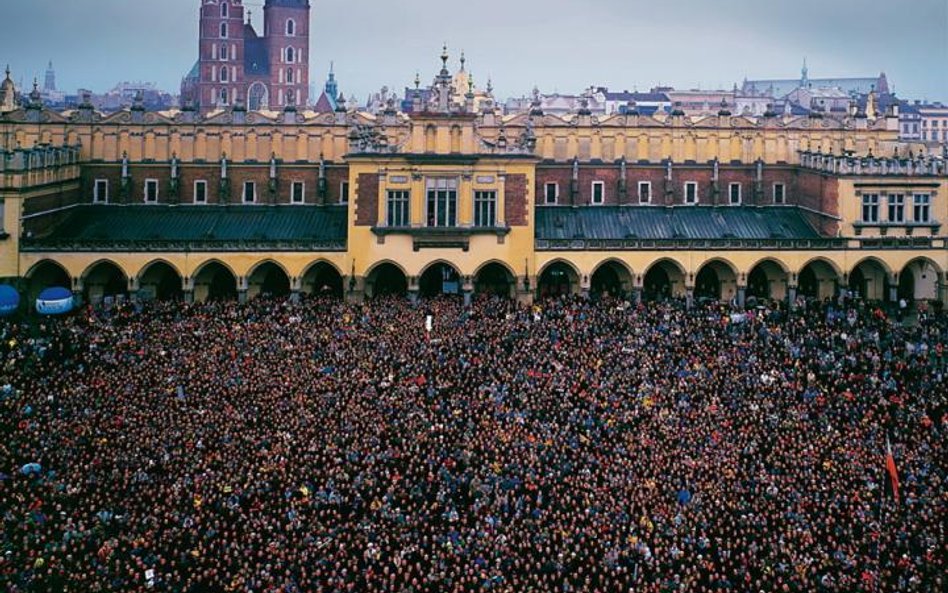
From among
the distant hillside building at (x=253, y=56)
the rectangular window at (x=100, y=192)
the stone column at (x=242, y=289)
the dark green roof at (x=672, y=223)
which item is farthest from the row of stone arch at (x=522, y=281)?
the distant hillside building at (x=253, y=56)

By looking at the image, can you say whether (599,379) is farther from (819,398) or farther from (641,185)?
(641,185)

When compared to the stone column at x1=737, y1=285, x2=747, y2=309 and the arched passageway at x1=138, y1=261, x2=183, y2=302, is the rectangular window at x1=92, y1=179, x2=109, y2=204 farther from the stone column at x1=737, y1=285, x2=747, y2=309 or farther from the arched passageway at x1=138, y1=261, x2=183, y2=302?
the stone column at x1=737, y1=285, x2=747, y2=309

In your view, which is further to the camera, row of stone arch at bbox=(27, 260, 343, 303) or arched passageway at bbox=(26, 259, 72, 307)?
row of stone arch at bbox=(27, 260, 343, 303)

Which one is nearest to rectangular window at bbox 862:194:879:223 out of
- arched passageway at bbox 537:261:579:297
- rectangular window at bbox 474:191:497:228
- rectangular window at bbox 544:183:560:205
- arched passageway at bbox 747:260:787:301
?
arched passageway at bbox 747:260:787:301

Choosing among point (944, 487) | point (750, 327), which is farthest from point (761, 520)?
point (750, 327)

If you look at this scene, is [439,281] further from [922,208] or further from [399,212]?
[922,208]
